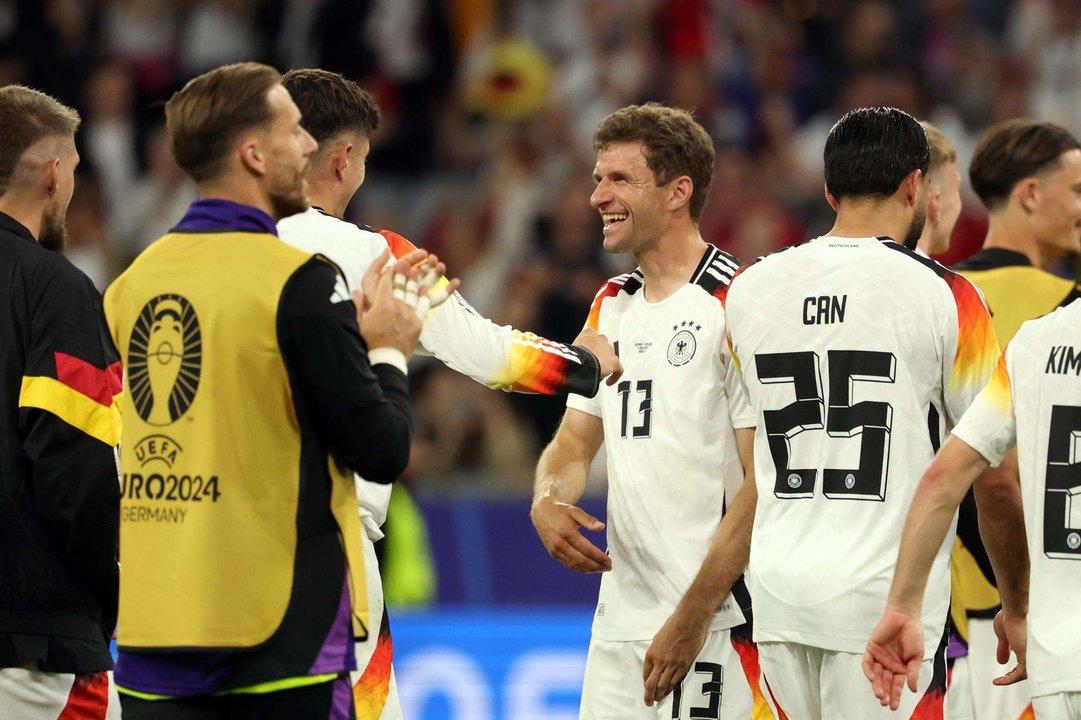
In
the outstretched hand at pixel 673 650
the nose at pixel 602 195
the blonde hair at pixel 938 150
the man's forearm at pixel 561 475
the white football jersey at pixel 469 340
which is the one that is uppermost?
the blonde hair at pixel 938 150

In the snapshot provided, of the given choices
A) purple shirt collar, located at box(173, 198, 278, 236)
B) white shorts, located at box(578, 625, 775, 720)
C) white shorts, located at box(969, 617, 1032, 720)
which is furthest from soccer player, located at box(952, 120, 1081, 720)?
purple shirt collar, located at box(173, 198, 278, 236)

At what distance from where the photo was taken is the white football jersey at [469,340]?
5121 millimetres

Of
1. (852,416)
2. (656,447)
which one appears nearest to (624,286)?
(656,447)

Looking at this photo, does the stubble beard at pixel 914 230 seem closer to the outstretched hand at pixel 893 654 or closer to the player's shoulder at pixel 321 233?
the outstretched hand at pixel 893 654

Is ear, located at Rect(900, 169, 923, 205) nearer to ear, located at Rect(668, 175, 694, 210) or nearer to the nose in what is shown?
ear, located at Rect(668, 175, 694, 210)

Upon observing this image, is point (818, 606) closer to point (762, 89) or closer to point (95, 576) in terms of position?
point (95, 576)

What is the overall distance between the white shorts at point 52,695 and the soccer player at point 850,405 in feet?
7.10

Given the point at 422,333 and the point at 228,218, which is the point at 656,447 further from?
the point at 228,218

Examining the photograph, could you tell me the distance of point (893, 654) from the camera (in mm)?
4629

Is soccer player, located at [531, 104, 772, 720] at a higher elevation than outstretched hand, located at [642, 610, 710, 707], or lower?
higher

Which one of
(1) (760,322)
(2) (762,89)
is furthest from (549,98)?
(1) (760,322)

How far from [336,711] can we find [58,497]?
4.68 ft

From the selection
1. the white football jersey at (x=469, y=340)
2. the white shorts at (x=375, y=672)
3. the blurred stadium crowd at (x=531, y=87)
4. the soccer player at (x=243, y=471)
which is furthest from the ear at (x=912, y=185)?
the blurred stadium crowd at (x=531, y=87)

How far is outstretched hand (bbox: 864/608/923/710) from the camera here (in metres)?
4.60
